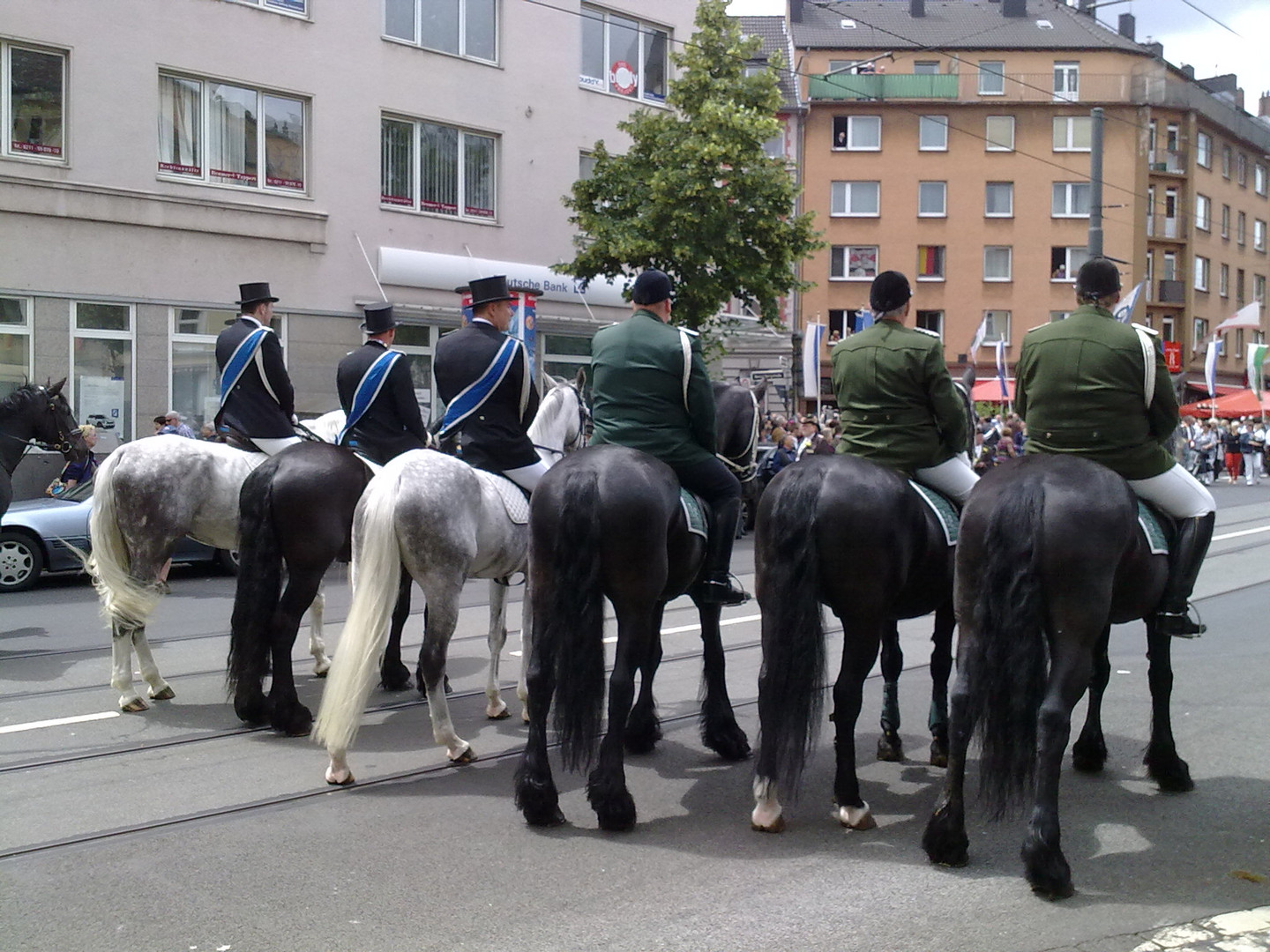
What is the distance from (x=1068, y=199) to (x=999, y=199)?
310cm

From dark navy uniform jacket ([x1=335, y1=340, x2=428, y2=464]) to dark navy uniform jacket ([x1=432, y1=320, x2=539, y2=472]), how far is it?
2.83ft

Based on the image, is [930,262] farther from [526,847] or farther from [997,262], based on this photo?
[526,847]

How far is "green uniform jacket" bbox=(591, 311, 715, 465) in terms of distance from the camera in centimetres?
659

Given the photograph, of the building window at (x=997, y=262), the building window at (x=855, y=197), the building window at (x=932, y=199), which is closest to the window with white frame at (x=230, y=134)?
the building window at (x=855, y=197)

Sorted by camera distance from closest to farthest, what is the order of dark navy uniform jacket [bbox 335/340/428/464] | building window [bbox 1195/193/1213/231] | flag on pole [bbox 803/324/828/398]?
dark navy uniform jacket [bbox 335/340/428/464] → flag on pole [bbox 803/324/828/398] → building window [bbox 1195/193/1213/231]

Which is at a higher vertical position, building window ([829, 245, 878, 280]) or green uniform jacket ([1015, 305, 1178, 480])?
building window ([829, 245, 878, 280])

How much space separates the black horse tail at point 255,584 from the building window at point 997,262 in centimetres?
5404

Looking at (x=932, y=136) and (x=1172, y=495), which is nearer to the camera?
(x=1172, y=495)

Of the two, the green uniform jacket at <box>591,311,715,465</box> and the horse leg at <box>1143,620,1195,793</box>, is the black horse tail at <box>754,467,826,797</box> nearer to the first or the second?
the green uniform jacket at <box>591,311,715,465</box>

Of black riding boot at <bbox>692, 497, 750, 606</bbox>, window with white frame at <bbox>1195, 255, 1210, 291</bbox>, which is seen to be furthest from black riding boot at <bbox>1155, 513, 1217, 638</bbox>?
window with white frame at <bbox>1195, 255, 1210, 291</bbox>

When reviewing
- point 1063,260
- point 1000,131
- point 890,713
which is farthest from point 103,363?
point 1063,260

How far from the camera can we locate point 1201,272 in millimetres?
65250

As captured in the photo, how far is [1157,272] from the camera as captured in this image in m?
63.2

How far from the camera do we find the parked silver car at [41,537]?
14.9 meters
